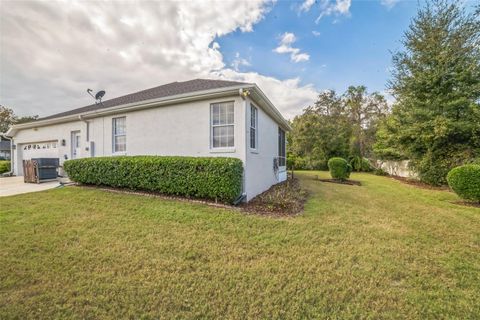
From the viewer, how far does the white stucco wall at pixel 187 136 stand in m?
6.57

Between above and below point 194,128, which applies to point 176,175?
below

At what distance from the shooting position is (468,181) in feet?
22.4

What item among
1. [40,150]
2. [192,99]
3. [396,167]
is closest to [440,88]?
[396,167]

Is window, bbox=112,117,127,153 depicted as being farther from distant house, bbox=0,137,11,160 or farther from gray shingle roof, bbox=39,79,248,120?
distant house, bbox=0,137,11,160

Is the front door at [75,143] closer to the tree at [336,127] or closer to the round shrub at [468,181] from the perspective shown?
the round shrub at [468,181]

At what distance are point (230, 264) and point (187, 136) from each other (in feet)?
16.7

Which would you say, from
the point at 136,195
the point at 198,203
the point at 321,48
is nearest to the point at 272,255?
the point at 198,203

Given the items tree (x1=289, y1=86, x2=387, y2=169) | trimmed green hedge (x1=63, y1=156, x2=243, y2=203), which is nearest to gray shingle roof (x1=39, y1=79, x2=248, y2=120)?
trimmed green hedge (x1=63, y1=156, x2=243, y2=203)

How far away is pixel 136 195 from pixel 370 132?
26.7 m

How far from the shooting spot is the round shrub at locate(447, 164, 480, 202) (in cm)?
670

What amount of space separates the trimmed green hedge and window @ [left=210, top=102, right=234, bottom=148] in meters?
0.90

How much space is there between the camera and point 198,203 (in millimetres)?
6035

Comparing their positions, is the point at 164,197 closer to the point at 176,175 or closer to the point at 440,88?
the point at 176,175

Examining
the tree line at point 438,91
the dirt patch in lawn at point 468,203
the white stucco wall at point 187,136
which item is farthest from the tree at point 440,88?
the white stucco wall at point 187,136
